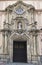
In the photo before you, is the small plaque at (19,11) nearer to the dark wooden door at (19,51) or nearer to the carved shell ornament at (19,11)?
the carved shell ornament at (19,11)

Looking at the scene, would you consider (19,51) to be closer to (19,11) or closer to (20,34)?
(20,34)

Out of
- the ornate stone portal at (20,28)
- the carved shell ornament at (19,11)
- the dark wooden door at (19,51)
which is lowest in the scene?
the dark wooden door at (19,51)

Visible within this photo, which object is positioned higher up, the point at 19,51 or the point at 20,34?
the point at 20,34

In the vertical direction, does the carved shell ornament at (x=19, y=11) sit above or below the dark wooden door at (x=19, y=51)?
above

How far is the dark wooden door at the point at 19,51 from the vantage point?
1445 cm

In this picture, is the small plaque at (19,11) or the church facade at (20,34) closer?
the church facade at (20,34)

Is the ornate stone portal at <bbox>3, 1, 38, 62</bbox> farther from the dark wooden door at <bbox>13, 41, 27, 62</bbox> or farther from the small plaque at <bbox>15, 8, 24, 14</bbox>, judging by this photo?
the dark wooden door at <bbox>13, 41, 27, 62</bbox>

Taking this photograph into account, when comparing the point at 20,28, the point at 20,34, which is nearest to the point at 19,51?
the point at 20,34

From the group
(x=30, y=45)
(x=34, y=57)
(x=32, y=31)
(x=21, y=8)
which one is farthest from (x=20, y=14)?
(x=34, y=57)

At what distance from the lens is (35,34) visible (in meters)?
13.9

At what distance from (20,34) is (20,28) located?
0.51 metres

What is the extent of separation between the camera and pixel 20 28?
14.1m

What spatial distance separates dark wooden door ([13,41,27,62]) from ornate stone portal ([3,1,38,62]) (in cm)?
71

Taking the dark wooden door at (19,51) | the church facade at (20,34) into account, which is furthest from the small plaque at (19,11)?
the dark wooden door at (19,51)
